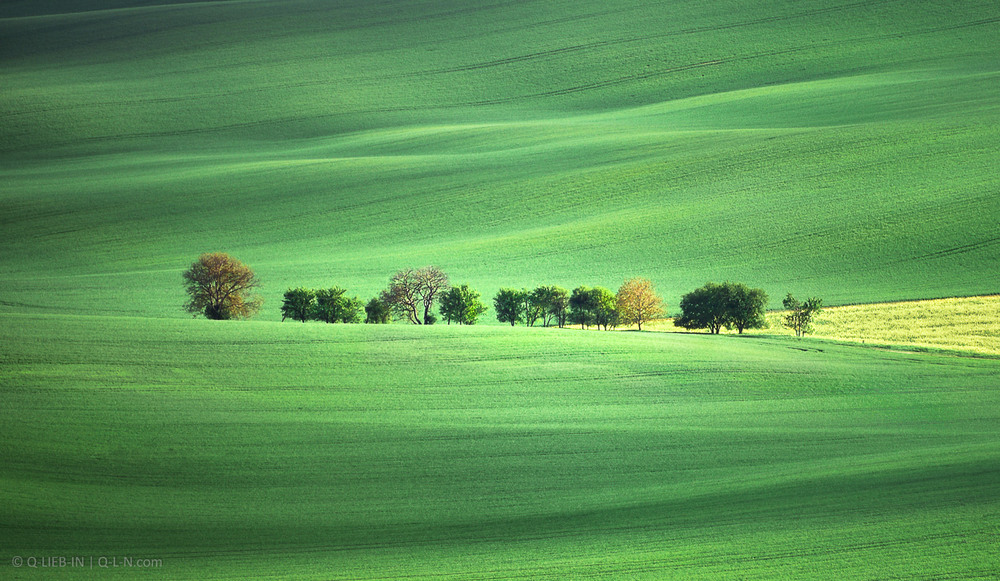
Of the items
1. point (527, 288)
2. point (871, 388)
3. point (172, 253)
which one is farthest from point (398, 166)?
point (871, 388)

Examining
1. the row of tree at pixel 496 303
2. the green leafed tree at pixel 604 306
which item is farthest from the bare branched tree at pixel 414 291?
the green leafed tree at pixel 604 306

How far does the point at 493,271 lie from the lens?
143 feet

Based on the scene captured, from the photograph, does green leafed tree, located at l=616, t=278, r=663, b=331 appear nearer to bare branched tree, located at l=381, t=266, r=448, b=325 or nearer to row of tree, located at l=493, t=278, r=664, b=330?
row of tree, located at l=493, t=278, r=664, b=330

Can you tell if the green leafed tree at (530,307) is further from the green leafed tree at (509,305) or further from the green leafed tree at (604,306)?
the green leafed tree at (604,306)

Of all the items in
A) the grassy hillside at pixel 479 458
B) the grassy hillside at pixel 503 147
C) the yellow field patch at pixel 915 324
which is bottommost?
the grassy hillside at pixel 479 458

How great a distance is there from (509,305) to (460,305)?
2.52 m

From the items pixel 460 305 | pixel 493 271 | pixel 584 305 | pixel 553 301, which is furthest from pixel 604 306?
pixel 493 271

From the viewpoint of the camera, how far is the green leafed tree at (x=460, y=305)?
35.8m

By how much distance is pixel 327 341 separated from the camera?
25.6 meters

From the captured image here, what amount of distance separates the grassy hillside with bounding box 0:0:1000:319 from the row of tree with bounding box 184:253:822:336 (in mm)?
4039

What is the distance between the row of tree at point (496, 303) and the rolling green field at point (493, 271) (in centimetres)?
249

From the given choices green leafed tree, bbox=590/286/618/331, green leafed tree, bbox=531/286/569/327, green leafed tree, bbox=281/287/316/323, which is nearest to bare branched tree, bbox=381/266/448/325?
green leafed tree, bbox=281/287/316/323

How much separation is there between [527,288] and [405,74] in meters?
44.0

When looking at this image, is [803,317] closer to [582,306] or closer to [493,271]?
[582,306]
